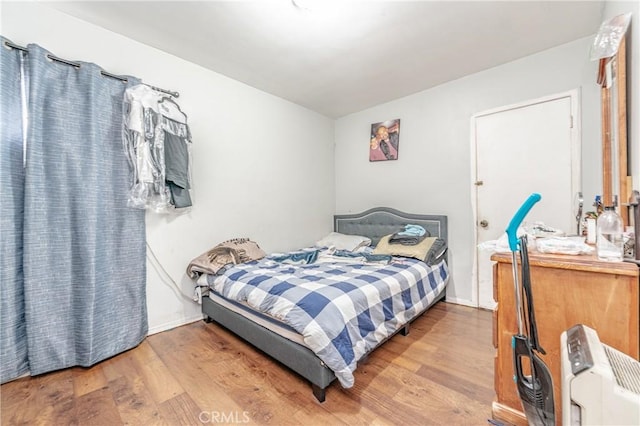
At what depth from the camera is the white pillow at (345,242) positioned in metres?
3.32

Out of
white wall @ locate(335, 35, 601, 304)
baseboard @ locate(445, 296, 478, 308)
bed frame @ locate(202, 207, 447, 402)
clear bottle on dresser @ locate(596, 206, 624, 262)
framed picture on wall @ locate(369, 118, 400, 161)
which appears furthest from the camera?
framed picture on wall @ locate(369, 118, 400, 161)

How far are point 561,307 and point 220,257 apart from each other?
7.88 feet

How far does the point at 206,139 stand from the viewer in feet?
8.75

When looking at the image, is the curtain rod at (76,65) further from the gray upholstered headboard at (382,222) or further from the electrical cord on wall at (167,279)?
the gray upholstered headboard at (382,222)

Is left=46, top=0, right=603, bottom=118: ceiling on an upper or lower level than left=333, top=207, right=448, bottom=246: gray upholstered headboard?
upper

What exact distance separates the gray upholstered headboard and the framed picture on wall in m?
0.74

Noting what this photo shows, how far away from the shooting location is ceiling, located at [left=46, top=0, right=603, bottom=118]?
72.9 inches

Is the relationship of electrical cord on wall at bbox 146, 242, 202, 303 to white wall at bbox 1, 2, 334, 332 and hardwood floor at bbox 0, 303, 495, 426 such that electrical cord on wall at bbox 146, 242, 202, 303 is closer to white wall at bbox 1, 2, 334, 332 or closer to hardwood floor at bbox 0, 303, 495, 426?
white wall at bbox 1, 2, 334, 332

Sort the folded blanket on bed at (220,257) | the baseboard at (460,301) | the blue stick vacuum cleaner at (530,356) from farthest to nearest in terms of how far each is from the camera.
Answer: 1. the baseboard at (460,301)
2. the folded blanket on bed at (220,257)
3. the blue stick vacuum cleaner at (530,356)

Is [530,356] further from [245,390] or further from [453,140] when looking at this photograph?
[453,140]

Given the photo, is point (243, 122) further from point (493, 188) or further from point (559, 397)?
point (559, 397)

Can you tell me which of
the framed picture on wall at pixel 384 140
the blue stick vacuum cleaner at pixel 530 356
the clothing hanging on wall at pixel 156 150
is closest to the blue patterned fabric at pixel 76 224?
the clothing hanging on wall at pixel 156 150

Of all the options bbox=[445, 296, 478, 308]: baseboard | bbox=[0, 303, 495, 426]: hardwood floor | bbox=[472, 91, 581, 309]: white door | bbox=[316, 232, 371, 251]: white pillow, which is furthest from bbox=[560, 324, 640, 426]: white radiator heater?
bbox=[316, 232, 371, 251]: white pillow

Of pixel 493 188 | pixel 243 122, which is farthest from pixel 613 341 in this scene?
pixel 243 122
